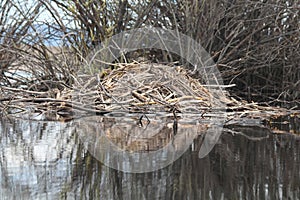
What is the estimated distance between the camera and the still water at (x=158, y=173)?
0.92m

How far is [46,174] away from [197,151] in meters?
0.51

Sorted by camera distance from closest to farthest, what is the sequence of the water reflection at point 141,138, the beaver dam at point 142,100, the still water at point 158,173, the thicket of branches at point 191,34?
the still water at point 158,173
the water reflection at point 141,138
the beaver dam at point 142,100
the thicket of branches at point 191,34

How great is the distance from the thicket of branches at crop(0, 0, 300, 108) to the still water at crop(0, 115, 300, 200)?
163 centimetres

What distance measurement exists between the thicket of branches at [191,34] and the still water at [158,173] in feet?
5.34

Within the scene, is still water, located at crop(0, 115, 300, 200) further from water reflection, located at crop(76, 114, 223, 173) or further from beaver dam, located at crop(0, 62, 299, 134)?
beaver dam, located at crop(0, 62, 299, 134)

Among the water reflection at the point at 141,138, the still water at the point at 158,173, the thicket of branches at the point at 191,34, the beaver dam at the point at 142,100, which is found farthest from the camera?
the thicket of branches at the point at 191,34

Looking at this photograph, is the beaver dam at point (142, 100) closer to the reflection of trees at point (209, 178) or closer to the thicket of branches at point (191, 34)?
the thicket of branches at point (191, 34)

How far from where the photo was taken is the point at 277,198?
0.90 meters

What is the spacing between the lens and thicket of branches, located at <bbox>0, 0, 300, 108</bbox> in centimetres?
315

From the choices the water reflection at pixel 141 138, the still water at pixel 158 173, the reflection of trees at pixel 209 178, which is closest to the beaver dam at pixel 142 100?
the water reflection at pixel 141 138

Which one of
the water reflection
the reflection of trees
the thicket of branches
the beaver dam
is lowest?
the reflection of trees

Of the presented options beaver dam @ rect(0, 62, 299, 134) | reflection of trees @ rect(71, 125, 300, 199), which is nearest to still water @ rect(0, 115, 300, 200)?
reflection of trees @ rect(71, 125, 300, 199)

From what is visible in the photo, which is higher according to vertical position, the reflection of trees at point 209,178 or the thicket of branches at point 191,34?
the thicket of branches at point 191,34

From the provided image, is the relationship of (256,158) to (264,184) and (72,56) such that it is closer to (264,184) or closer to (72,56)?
(264,184)
